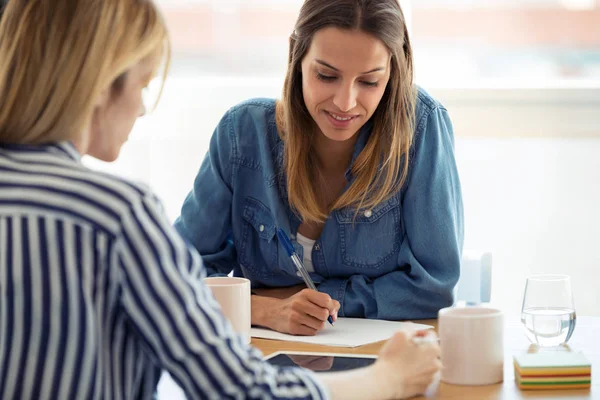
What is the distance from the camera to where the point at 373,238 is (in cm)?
189

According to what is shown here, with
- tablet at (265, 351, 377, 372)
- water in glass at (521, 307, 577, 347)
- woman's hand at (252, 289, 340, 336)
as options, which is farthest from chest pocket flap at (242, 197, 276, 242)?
water in glass at (521, 307, 577, 347)

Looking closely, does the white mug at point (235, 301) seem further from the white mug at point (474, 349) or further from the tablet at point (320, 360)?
the white mug at point (474, 349)

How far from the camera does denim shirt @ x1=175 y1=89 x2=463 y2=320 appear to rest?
5.96ft

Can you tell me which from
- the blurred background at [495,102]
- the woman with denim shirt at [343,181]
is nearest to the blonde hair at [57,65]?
the woman with denim shirt at [343,181]

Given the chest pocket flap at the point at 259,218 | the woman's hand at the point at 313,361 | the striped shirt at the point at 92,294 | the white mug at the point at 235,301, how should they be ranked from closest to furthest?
the striped shirt at the point at 92,294 → the woman's hand at the point at 313,361 → the white mug at the point at 235,301 → the chest pocket flap at the point at 259,218

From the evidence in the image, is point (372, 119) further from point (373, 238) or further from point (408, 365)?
point (408, 365)

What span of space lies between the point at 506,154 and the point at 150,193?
10.3 ft

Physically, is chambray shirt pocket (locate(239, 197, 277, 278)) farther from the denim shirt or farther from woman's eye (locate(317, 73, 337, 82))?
woman's eye (locate(317, 73, 337, 82))

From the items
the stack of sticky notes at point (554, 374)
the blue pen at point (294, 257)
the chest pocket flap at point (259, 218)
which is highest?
the chest pocket flap at point (259, 218)

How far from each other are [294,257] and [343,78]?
38 cm

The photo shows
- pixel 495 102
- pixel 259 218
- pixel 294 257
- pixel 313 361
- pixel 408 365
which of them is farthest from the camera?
pixel 495 102

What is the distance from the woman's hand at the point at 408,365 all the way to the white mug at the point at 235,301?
1.16ft

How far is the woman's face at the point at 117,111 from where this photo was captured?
104 centimetres

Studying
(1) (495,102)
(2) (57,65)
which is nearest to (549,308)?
(2) (57,65)
